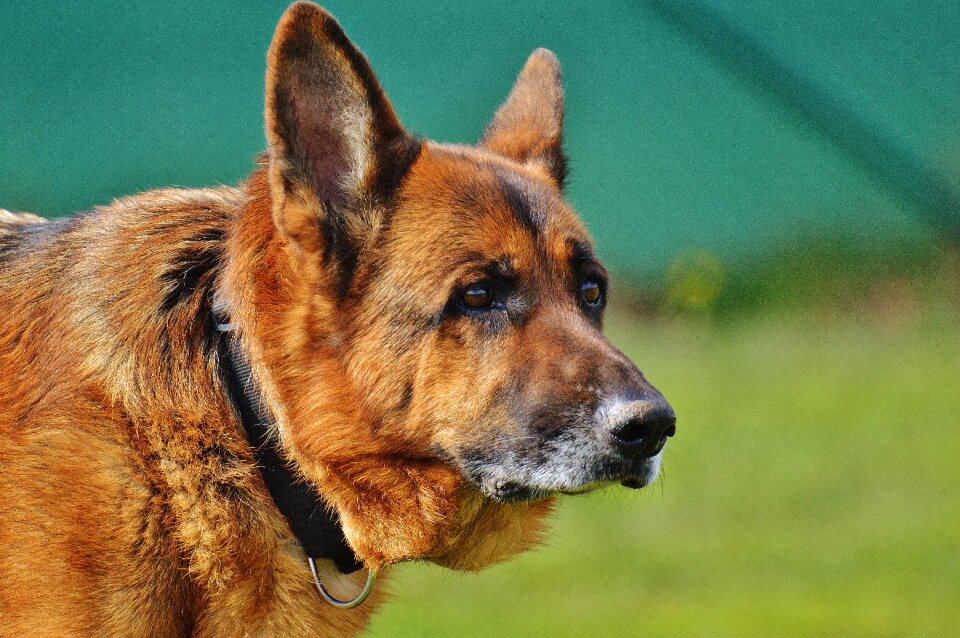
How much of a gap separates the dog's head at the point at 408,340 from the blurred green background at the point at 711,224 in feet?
9.95

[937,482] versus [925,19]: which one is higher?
[925,19]

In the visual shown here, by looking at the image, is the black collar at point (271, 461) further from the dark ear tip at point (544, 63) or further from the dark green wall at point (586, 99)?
the dark green wall at point (586, 99)

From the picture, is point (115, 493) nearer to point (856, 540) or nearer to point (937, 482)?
point (856, 540)

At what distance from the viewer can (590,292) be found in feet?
13.1

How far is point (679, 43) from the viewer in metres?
9.40

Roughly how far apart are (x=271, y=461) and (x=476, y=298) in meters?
0.78

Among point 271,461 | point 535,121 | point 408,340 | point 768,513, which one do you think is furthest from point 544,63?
point 768,513

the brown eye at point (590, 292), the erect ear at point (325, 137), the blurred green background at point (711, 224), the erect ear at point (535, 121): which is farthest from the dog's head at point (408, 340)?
the blurred green background at point (711, 224)

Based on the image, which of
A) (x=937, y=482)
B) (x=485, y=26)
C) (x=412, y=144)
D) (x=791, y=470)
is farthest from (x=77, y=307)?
(x=937, y=482)

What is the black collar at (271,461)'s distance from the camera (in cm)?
365

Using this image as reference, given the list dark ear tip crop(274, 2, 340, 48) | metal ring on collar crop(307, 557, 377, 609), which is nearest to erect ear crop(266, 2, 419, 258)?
dark ear tip crop(274, 2, 340, 48)

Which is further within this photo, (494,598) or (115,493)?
(494,598)

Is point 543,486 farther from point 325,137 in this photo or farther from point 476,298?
point 325,137

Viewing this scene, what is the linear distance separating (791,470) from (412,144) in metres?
5.83
